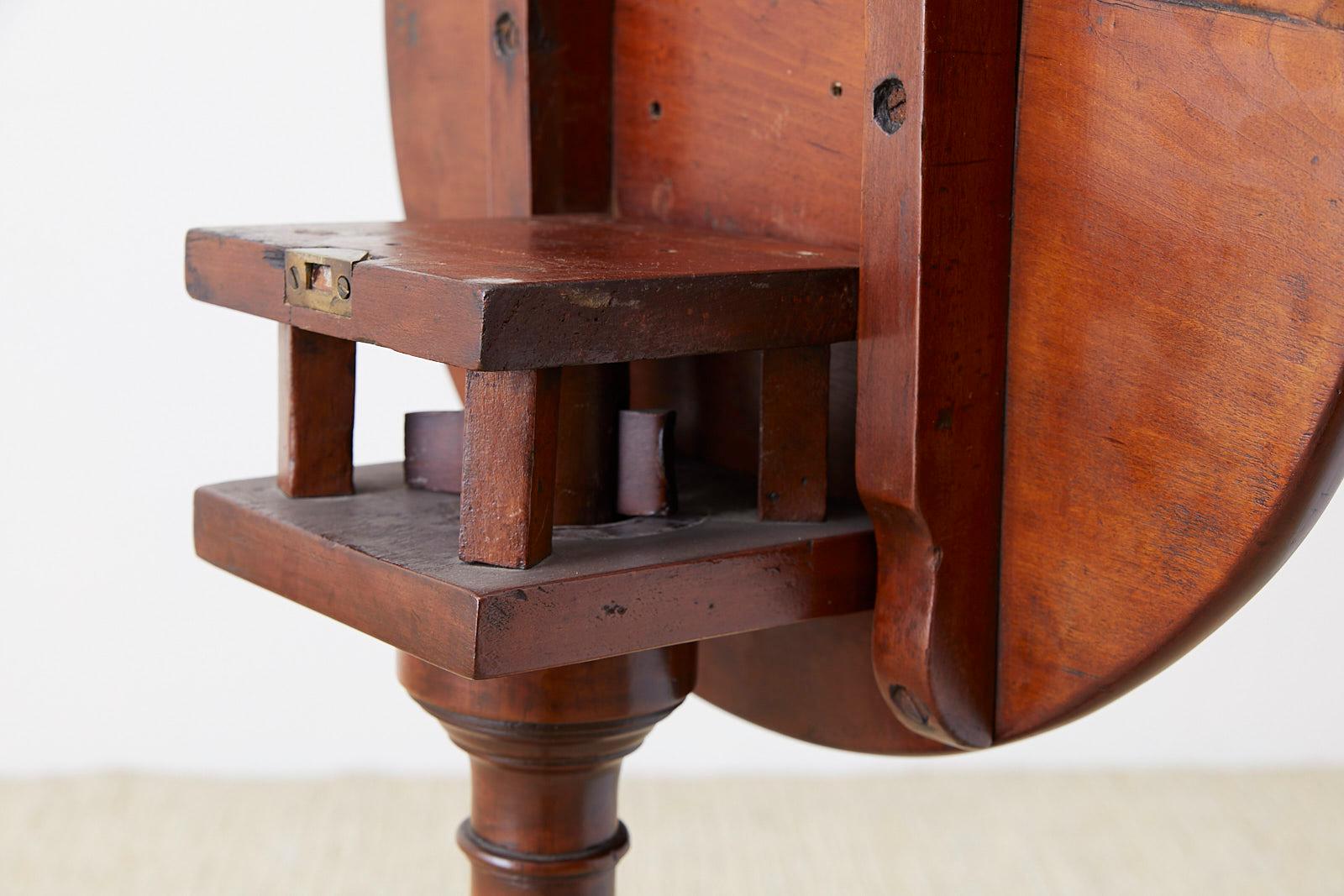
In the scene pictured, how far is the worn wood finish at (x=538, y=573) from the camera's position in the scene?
0.79 meters

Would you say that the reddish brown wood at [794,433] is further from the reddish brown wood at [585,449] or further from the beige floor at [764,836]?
the beige floor at [764,836]

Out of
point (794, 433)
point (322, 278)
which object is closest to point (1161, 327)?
point (794, 433)

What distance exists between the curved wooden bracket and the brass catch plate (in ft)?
0.83

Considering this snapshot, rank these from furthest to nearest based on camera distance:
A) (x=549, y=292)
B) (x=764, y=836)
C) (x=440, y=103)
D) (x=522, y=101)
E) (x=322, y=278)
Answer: (x=764, y=836)
(x=440, y=103)
(x=522, y=101)
(x=322, y=278)
(x=549, y=292)

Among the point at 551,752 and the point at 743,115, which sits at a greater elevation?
the point at 743,115

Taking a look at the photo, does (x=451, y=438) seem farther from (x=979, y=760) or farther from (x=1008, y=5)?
(x=979, y=760)

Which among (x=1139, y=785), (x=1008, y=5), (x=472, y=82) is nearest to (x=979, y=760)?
(x=1139, y=785)

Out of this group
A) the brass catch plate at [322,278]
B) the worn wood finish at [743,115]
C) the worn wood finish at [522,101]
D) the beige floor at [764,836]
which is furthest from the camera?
the beige floor at [764,836]

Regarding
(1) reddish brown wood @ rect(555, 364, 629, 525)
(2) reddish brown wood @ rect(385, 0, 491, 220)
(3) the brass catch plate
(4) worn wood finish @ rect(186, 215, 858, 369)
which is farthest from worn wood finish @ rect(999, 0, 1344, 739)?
(2) reddish brown wood @ rect(385, 0, 491, 220)

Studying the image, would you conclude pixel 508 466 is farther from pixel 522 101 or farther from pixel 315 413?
pixel 522 101

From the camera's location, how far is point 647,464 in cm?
93

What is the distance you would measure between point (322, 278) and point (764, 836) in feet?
4.26

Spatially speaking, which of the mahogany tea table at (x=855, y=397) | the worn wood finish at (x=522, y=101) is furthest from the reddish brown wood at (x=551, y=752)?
the worn wood finish at (x=522, y=101)

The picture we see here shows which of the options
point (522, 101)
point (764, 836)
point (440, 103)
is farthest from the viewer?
point (764, 836)
